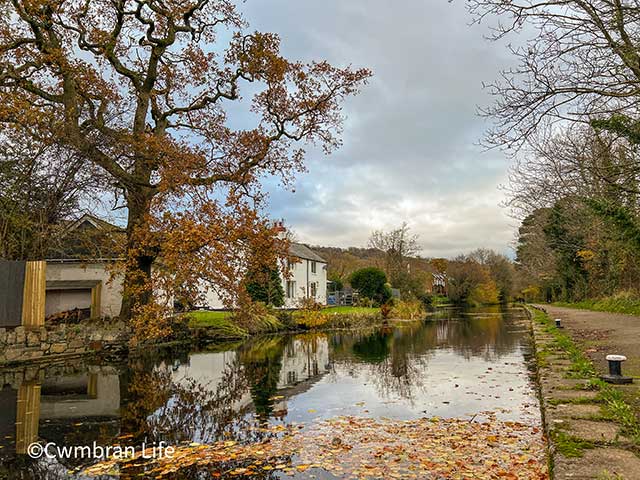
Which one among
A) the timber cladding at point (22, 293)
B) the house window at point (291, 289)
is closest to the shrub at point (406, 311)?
the house window at point (291, 289)

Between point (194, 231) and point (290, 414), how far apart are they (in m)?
6.35

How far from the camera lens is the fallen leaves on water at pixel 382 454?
462cm

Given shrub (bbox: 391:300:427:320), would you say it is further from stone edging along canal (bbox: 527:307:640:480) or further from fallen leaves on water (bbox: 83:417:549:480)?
fallen leaves on water (bbox: 83:417:549:480)

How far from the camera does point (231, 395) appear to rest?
905 centimetres

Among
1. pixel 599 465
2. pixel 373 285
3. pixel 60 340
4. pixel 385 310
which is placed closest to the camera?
pixel 599 465

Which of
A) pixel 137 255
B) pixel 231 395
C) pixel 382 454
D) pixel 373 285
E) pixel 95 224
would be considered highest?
pixel 95 224

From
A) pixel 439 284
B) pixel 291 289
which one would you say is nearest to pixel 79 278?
pixel 291 289

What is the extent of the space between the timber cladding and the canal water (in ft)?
5.14

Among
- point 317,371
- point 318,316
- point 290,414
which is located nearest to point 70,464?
point 290,414

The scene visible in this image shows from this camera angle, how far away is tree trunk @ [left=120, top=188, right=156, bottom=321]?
14.0 meters

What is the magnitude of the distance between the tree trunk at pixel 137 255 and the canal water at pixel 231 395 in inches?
84.0

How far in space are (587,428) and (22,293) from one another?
14.2 meters

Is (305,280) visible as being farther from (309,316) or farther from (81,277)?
(81,277)

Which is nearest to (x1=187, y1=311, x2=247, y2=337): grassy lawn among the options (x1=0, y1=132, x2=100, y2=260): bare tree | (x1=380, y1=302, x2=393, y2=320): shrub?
(x1=0, y1=132, x2=100, y2=260): bare tree
